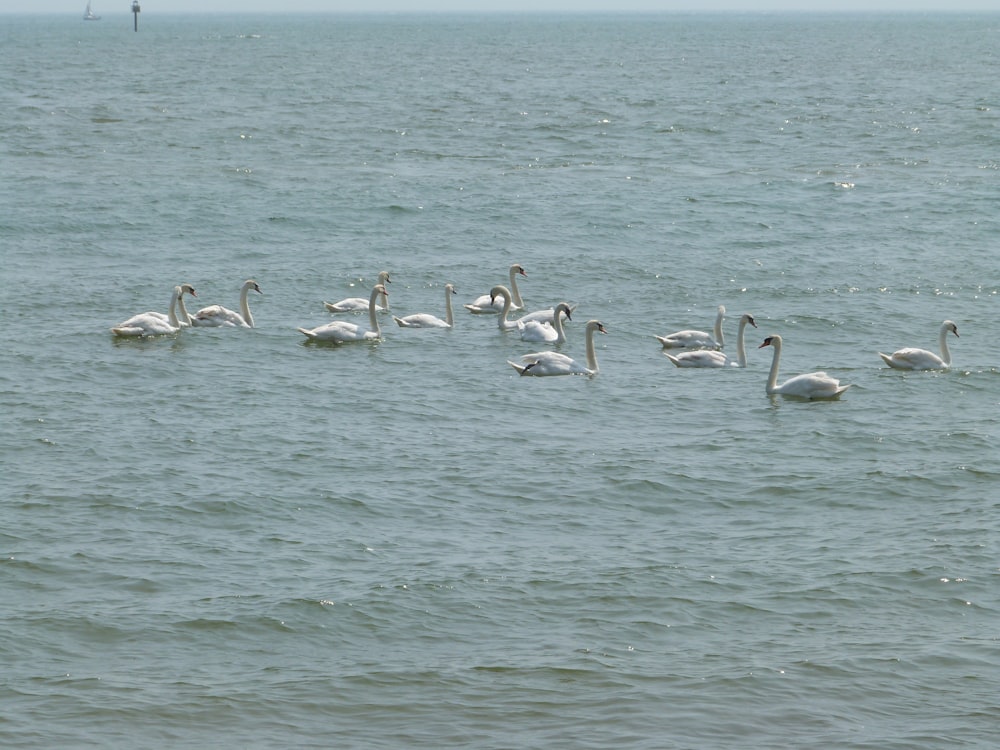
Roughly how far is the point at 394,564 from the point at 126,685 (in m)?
2.99

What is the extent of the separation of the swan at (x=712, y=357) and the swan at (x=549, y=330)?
173 cm

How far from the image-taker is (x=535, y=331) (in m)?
23.4

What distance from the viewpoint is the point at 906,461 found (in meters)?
17.3

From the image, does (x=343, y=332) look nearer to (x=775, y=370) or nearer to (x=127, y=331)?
(x=127, y=331)

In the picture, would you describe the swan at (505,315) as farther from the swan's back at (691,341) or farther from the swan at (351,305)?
the swan's back at (691,341)

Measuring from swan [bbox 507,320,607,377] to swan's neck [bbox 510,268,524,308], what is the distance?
13.6 feet

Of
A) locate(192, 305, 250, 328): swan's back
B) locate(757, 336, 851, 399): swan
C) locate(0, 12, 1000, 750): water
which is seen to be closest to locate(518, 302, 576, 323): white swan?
locate(0, 12, 1000, 750): water

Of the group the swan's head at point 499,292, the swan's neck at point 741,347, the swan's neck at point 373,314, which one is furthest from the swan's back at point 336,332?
the swan's neck at point 741,347

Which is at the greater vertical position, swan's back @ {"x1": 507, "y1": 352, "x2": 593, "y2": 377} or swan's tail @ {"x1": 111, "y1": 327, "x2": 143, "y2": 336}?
swan's back @ {"x1": 507, "y1": 352, "x2": 593, "y2": 377}

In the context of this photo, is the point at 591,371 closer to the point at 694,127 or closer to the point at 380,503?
the point at 380,503

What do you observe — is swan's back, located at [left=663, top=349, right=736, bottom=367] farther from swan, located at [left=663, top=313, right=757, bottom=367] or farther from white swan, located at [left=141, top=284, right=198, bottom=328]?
white swan, located at [left=141, top=284, right=198, bottom=328]

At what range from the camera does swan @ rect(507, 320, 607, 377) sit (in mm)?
21422

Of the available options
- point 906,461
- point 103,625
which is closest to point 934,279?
point 906,461

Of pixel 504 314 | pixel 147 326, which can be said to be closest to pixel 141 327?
pixel 147 326
